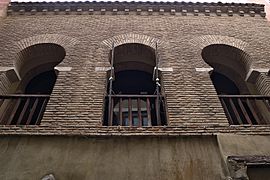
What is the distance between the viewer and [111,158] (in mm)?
4469

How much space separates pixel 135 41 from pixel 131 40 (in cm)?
12

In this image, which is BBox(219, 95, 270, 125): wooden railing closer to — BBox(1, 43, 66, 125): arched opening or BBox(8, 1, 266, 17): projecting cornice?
BBox(8, 1, 266, 17): projecting cornice

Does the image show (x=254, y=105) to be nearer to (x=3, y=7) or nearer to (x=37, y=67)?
(x=37, y=67)

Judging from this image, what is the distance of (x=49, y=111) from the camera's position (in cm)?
542

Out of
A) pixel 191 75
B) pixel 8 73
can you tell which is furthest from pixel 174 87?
pixel 8 73

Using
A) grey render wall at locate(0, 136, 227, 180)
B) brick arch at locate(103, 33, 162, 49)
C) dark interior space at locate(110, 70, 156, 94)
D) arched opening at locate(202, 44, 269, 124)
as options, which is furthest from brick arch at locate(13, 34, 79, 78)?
arched opening at locate(202, 44, 269, 124)

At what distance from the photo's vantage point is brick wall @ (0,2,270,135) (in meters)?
5.10

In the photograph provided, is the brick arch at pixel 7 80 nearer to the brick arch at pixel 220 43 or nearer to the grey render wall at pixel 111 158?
the grey render wall at pixel 111 158

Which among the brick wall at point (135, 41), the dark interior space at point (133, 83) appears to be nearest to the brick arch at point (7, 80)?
the brick wall at point (135, 41)

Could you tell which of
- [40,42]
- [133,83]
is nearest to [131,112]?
[133,83]

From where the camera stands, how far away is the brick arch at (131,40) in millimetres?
7539

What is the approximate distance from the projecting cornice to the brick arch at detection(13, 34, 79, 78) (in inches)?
64.0

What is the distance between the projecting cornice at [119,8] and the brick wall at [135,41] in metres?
0.21

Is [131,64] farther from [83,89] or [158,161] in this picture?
Result: [158,161]
